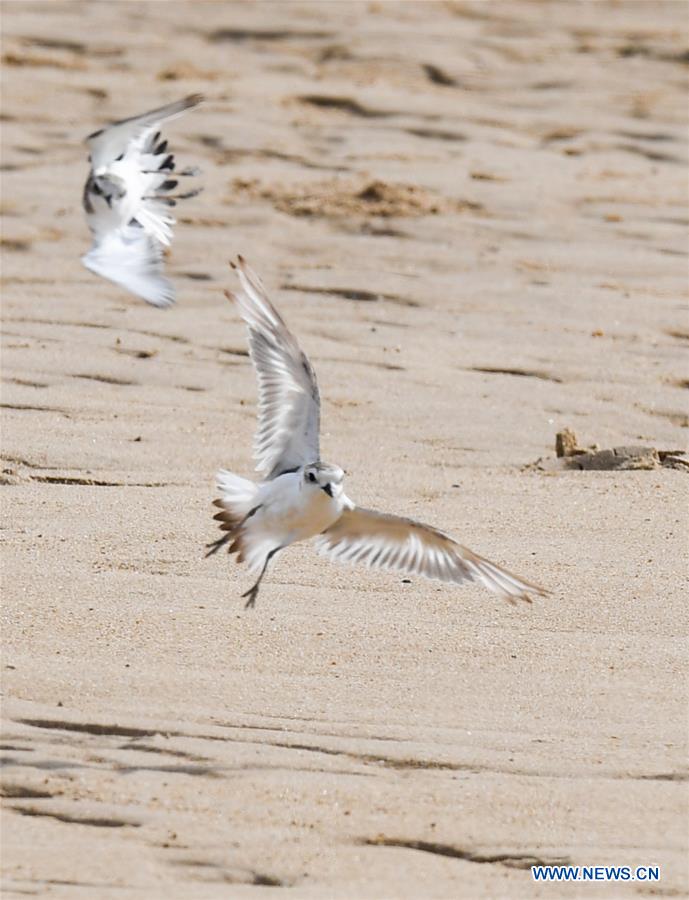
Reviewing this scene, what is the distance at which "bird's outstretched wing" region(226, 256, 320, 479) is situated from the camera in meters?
5.43

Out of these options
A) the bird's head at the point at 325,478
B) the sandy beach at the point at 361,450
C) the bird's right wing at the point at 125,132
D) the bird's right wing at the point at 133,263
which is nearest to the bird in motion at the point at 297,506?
the bird's head at the point at 325,478

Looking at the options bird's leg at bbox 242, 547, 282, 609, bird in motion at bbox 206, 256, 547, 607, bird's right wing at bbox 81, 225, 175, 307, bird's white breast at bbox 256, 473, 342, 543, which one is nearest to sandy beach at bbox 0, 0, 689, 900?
bird's leg at bbox 242, 547, 282, 609

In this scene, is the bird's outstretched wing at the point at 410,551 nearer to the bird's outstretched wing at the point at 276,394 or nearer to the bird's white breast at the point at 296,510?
the bird's white breast at the point at 296,510

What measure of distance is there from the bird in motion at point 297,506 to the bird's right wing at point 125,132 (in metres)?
1.74

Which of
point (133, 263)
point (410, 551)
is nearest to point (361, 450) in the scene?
point (133, 263)

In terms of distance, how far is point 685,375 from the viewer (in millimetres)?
7977

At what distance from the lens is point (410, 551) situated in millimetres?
5336

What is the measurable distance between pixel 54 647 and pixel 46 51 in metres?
7.72

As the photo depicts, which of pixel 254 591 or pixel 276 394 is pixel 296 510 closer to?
pixel 254 591

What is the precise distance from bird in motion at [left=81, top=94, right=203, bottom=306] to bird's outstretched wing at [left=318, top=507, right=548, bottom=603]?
1733mm

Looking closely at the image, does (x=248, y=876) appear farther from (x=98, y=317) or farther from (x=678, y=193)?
(x=678, y=193)

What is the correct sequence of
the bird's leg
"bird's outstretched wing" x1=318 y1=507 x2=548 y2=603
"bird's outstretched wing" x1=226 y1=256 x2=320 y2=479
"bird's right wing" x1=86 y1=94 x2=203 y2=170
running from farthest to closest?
"bird's right wing" x1=86 y1=94 x2=203 y2=170 → "bird's outstretched wing" x1=226 y1=256 x2=320 y2=479 → "bird's outstretched wing" x1=318 y1=507 x2=548 y2=603 → the bird's leg

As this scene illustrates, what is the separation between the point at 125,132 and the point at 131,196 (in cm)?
26

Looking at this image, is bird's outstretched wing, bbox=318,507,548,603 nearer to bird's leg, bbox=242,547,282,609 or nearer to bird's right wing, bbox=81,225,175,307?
bird's leg, bbox=242,547,282,609
